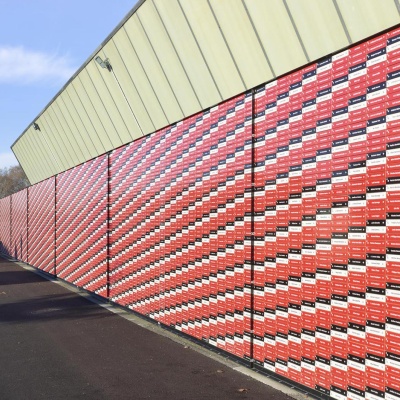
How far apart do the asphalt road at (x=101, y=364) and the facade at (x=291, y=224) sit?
1.84 feet

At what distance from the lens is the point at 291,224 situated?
6133 millimetres

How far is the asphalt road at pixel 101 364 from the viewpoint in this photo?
234 inches

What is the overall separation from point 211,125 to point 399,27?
149 inches

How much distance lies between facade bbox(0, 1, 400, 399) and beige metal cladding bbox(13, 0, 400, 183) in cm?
29

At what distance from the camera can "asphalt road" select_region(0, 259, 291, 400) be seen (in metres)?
5.93

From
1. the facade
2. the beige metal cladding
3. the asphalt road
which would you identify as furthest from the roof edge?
the asphalt road

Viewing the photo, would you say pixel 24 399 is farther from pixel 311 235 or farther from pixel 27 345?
pixel 311 235

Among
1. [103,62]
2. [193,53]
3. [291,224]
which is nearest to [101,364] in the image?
[291,224]

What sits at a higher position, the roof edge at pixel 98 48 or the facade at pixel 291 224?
the roof edge at pixel 98 48

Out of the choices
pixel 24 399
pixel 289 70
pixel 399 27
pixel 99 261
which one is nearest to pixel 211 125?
pixel 289 70

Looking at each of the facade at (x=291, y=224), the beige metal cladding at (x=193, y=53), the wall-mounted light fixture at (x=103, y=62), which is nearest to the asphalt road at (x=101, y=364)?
the facade at (x=291, y=224)

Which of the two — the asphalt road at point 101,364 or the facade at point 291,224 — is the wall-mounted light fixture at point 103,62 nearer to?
the facade at point 291,224

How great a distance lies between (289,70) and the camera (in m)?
6.39

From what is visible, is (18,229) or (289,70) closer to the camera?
(289,70)
